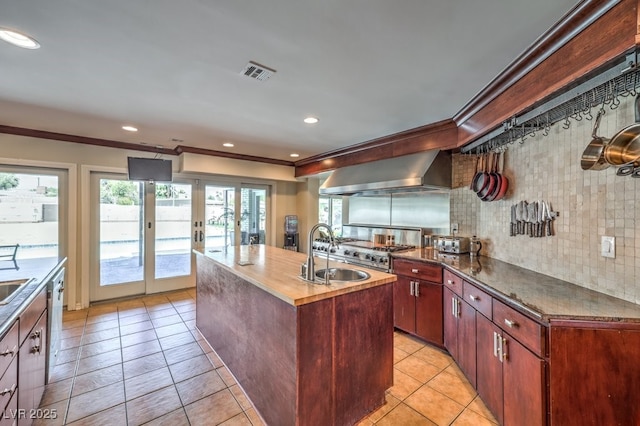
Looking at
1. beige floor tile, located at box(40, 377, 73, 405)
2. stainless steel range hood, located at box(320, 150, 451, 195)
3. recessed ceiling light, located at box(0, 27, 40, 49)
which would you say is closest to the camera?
recessed ceiling light, located at box(0, 27, 40, 49)

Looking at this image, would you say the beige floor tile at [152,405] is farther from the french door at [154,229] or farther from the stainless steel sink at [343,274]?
the french door at [154,229]

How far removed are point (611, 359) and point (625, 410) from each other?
0.73ft

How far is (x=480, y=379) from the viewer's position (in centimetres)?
203

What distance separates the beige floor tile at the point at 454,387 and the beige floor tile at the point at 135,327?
3.09 meters

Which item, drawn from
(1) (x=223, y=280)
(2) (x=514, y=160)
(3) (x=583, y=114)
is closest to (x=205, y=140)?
(1) (x=223, y=280)

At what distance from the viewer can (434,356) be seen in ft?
8.98

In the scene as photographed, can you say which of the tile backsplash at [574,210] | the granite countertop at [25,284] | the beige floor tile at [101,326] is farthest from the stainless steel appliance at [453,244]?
the beige floor tile at [101,326]

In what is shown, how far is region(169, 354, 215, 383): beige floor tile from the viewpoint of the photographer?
2389mm

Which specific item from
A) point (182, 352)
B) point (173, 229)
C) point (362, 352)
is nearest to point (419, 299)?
point (362, 352)

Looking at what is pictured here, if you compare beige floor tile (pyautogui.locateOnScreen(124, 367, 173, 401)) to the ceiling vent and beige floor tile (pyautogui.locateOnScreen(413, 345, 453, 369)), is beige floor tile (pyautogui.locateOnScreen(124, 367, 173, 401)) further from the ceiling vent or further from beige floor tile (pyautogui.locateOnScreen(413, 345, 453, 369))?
the ceiling vent

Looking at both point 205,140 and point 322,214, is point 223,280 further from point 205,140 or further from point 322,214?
point 322,214

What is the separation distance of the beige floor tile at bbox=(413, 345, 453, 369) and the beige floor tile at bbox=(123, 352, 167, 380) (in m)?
2.39

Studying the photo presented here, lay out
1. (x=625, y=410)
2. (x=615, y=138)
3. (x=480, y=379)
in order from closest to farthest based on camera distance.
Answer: (x=625, y=410), (x=615, y=138), (x=480, y=379)

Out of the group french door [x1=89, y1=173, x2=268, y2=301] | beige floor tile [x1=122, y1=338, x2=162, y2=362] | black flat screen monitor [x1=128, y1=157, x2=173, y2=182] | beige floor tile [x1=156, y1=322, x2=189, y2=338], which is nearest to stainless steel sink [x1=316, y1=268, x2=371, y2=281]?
beige floor tile [x1=122, y1=338, x2=162, y2=362]
